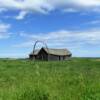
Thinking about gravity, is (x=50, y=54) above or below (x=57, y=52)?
below

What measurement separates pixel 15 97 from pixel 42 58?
75.4m

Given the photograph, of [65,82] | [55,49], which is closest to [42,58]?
[55,49]

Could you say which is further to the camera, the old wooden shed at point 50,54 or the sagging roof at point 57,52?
the sagging roof at point 57,52

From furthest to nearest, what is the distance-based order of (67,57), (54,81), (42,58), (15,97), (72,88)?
(67,57) → (42,58) → (54,81) → (72,88) → (15,97)

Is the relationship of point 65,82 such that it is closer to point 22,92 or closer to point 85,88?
point 85,88

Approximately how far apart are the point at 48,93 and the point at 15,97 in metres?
0.99

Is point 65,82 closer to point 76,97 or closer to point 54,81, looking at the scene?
point 54,81

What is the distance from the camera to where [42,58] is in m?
85.4

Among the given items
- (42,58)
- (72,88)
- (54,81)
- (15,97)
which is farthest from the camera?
(42,58)

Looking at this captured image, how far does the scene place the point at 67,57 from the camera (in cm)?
9325

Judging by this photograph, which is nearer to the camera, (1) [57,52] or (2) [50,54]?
(2) [50,54]

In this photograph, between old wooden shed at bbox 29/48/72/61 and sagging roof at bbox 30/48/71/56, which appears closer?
old wooden shed at bbox 29/48/72/61

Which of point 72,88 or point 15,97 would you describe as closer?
point 15,97

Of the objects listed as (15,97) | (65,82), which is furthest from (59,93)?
(65,82)
